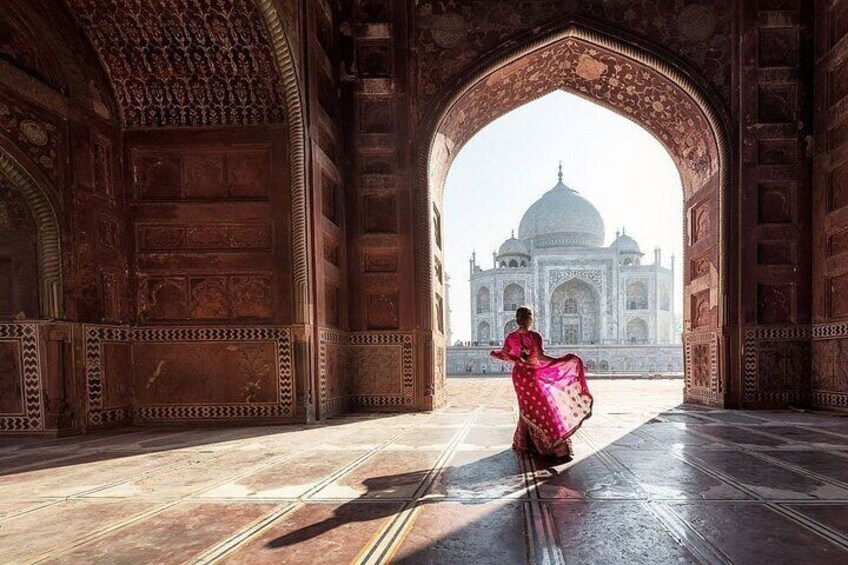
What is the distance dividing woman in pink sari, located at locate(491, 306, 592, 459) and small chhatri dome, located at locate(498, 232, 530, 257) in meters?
31.3

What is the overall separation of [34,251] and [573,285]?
3149 centimetres

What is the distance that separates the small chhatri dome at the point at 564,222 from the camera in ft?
110

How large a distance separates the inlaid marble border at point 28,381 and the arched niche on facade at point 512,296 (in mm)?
29693

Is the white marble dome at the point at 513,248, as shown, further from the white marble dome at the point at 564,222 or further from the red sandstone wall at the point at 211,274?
the red sandstone wall at the point at 211,274

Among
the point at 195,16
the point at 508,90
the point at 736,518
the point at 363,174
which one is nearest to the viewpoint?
the point at 736,518

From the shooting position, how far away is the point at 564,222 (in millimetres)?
33594

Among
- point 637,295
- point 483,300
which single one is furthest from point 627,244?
point 483,300

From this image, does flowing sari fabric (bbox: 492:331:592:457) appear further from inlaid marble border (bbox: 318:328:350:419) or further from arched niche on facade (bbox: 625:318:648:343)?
arched niche on facade (bbox: 625:318:648:343)

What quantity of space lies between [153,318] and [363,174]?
11.3 ft

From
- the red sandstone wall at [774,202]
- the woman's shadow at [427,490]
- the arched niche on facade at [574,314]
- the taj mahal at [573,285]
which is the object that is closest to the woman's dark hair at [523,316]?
the woman's shadow at [427,490]

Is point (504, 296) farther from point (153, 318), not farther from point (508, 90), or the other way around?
point (153, 318)

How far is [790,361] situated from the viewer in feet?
21.6

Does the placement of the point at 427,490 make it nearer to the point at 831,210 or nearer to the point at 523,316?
the point at 523,316

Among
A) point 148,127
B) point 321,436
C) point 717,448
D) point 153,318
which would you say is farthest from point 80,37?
point 717,448
